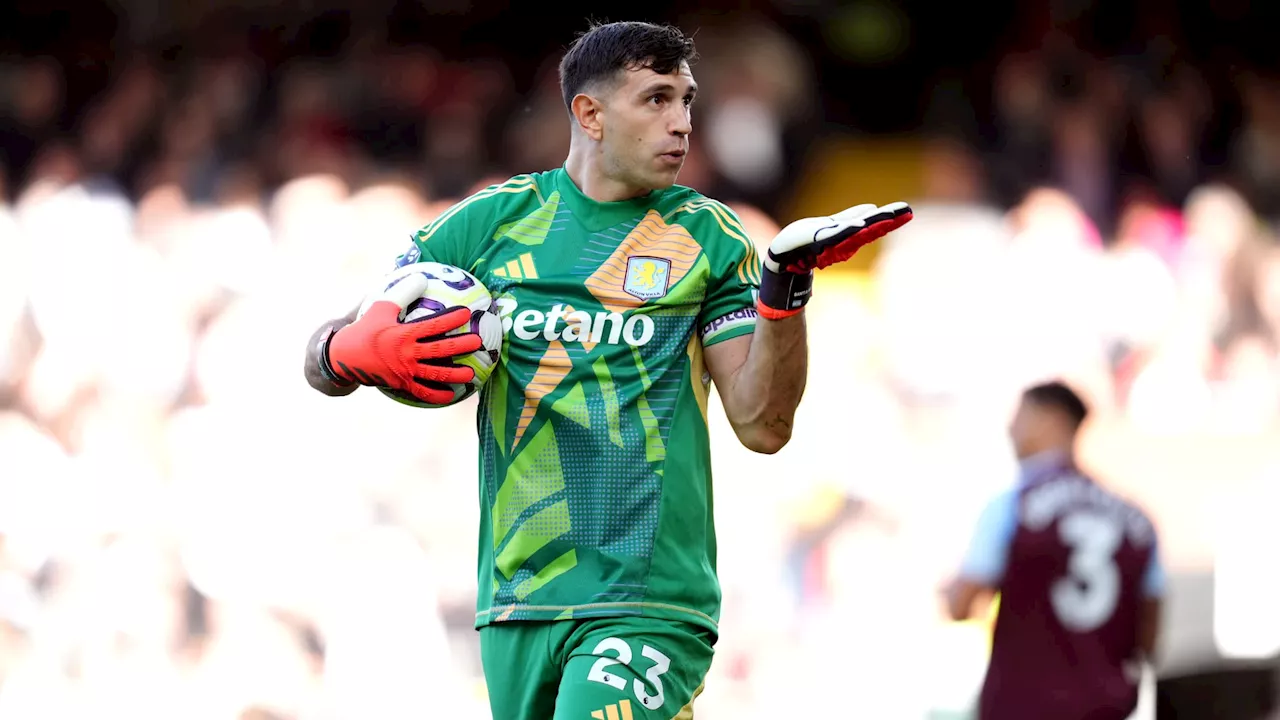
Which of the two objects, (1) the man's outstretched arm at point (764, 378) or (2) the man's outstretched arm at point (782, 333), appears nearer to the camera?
(2) the man's outstretched arm at point (782, 333)

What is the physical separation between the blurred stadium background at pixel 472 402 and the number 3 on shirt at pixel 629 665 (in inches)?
195

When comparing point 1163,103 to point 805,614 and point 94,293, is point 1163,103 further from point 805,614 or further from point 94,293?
point 94,293

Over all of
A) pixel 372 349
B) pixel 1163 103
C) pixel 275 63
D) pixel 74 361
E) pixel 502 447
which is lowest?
pixel 502 447

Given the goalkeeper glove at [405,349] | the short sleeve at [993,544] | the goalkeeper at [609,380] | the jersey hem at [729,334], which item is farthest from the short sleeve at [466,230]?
the short sleeve at [993,544]

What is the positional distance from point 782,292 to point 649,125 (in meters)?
0.52

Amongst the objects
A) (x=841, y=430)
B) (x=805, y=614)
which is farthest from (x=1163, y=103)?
(x=805, y=614)

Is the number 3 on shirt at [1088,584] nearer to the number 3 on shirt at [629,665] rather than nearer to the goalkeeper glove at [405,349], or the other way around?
the number 3 on shirt at [629,665]

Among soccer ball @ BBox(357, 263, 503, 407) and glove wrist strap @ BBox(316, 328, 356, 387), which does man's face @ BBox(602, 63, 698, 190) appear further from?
glove wrist strap @ BBox(316, 328, 356, 387)

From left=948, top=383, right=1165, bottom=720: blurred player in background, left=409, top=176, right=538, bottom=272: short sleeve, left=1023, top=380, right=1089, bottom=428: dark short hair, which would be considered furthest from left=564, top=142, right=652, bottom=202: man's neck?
left=1023, top=380, right=1089, bottom=428: dark short hair

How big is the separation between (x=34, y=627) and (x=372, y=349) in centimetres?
579

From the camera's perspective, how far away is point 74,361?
838cm

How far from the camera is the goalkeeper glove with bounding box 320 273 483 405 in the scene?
301cm

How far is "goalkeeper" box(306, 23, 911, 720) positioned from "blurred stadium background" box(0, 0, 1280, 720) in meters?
4.83

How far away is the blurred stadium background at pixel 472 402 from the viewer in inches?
313
